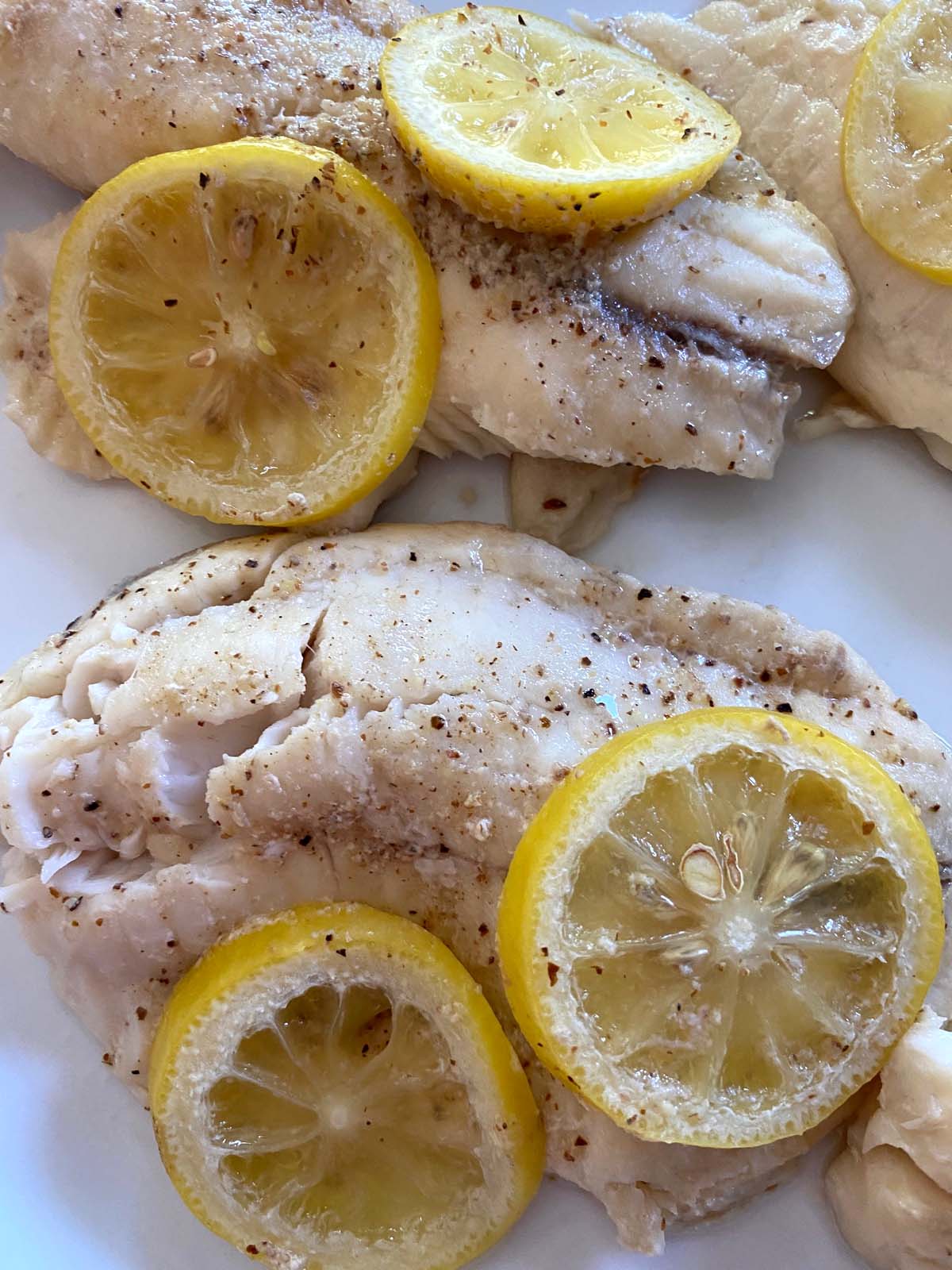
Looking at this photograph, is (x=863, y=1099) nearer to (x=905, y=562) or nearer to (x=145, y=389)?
(x=905, y=562)

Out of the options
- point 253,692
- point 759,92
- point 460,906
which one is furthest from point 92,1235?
point 759,92

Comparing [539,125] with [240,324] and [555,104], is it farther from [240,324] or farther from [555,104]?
[240,324]

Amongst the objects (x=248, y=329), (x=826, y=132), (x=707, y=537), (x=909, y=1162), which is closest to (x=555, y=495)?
(x=707, y=537)

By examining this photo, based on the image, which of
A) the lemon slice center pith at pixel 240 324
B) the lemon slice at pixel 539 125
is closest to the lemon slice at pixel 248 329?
the lemon slice center pith at pixel 240 324

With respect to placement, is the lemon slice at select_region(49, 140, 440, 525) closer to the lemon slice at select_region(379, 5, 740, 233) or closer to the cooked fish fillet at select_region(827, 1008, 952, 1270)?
the lemon slice at select_region(379, 5, 740, 233)

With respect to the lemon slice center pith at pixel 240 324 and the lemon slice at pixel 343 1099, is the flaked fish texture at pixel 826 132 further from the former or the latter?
the lemon slice at pixel 343 1099

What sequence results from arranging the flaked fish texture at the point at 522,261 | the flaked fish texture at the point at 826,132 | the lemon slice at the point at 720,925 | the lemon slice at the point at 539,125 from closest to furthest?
1. the lemon slice at the point at 720,925
2. the lemon slice at the point at 539,125
3. the flaked fish texture at the point at 522,261
4. the flaked fish texture at the point at 826,132
